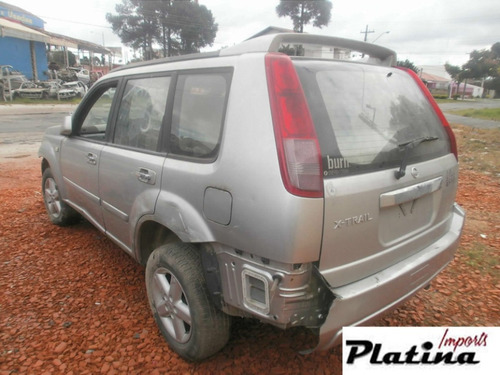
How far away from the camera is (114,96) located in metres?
3.00

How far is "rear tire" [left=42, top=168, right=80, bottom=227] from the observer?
407 centimetres

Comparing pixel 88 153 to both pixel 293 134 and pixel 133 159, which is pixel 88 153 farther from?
pixel 293 134

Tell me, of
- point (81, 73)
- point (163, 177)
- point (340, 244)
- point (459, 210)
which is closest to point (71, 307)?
point (163, 177)

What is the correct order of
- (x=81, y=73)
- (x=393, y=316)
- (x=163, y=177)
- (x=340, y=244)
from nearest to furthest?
(x=340, y=244) < (x=163, y=177) < (x=393, y=316) < (x=81, y=73)

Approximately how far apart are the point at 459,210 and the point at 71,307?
9.90 ft

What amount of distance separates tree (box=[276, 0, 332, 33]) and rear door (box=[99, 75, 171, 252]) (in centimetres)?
4524

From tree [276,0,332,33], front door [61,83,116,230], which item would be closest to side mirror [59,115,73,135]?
front door [61,83,116,230]

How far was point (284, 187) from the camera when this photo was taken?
5.25 ft

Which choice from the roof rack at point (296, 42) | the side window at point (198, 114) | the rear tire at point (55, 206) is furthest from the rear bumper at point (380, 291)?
the rear tire at point (55, 206)

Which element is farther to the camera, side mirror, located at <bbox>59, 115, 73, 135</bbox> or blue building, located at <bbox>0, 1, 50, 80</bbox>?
blue building, located at <bbox>0, 1, 50, 80</bbox>

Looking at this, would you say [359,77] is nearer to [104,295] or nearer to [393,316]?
[393,316]

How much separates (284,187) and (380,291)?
774 mm

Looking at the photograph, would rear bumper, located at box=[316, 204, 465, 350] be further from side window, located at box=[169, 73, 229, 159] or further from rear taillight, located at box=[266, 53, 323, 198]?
side window, located at box=[169, 73, 229, 159]

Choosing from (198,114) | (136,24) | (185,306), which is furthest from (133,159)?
(136,24)
